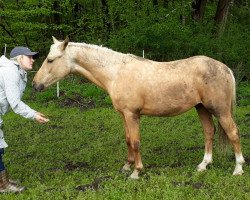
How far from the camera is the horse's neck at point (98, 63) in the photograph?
23.4 feet

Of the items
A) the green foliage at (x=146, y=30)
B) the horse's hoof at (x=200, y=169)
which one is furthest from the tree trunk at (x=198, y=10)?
the horse's hoof at (x=200, y=169)

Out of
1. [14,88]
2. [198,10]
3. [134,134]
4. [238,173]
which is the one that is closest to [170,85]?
[134,134]

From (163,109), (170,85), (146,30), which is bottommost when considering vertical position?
(146,30)

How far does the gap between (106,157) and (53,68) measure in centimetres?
224

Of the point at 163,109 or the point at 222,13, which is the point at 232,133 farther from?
the point at 222,13

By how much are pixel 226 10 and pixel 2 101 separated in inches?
659

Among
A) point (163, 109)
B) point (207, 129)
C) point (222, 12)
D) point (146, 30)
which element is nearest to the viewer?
point (163, 109)

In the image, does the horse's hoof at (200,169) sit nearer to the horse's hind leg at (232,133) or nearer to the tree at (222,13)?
the horse's hind leg at (232,133)

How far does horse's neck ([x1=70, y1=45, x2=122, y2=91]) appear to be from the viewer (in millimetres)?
7141

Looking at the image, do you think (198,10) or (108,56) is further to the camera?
(198,10)

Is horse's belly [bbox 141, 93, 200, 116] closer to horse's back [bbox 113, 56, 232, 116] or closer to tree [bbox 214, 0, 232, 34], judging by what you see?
horse's back [bbox 113, 56, 232, 116]

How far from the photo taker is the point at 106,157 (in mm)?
8469

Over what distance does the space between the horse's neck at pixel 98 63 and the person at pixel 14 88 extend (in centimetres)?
96

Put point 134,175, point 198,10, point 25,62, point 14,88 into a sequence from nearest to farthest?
point 14,88 < point 25,62 < point 134,175 < point 198,10
